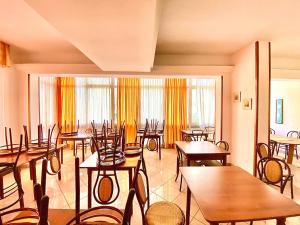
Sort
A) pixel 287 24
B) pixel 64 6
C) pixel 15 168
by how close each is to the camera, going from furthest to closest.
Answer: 1. pixel 287 24
2. pixel 15 168
3. pixel 64 6

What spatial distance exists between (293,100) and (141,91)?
16.2 feet

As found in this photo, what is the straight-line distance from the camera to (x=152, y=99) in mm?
7230

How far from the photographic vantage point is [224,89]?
16.8 ft

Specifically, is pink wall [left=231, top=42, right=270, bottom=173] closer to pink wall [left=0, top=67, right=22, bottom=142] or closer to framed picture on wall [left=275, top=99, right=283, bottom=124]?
framed picture on wall [left=275, top=99, right=283, bottom=124]

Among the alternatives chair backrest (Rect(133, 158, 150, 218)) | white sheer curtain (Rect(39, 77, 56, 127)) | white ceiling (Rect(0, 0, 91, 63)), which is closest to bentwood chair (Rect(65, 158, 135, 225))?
chair backrest (Rect(133, 158, 150, 218))

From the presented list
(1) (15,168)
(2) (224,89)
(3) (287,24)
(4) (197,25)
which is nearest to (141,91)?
(2) (224,89)

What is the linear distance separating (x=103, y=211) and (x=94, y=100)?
19.6ft

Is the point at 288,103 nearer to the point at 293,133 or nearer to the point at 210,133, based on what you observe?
the point at 293,133

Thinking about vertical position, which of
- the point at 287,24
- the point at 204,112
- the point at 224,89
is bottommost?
the point at 204,112

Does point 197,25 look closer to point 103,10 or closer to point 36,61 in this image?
point 103,10

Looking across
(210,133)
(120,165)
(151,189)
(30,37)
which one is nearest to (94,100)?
(30,37)

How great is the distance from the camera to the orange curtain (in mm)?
6898

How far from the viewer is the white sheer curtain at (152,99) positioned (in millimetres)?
7188

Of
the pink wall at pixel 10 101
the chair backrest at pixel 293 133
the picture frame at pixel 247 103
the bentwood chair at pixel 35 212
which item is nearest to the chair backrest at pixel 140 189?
the bentwood chair at pixel 35 212
